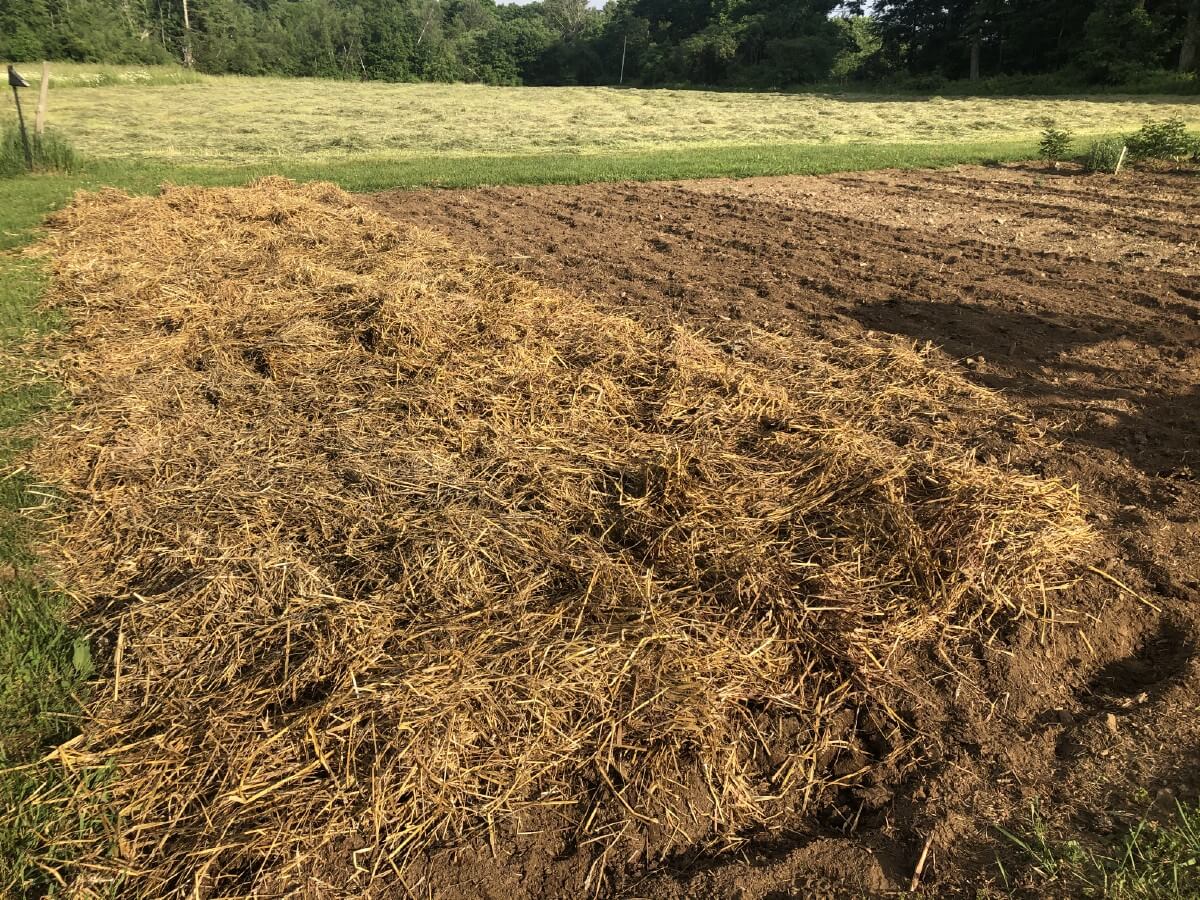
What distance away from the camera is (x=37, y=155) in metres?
13.6

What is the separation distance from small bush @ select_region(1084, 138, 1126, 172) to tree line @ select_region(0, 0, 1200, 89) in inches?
1104

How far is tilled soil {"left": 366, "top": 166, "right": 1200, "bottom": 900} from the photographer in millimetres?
2113

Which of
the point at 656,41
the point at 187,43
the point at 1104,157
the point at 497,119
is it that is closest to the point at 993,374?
the point at 1104,157

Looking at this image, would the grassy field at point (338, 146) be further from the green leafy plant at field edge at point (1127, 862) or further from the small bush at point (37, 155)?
the green leafy plant at field edge at point (1127, 862)

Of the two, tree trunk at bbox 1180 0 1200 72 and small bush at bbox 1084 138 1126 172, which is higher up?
tree trunk at bbox 1180 0 1200 72

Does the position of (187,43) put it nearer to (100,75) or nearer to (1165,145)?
(100,75)

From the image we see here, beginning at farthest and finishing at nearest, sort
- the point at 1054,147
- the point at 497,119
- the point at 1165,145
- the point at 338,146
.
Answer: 1. the point at 497,119
2. the point at 338,146
3. the point at 1054,147
4. the point at 1165,145

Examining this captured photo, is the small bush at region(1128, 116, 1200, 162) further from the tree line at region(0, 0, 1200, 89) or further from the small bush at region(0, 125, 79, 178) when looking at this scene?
the tree line at region(0, 0, 1200, 89)

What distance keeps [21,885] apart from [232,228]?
8.12m

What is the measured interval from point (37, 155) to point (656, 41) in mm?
74282

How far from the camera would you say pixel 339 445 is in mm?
4004

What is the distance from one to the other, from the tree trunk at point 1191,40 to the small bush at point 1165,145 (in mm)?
27061

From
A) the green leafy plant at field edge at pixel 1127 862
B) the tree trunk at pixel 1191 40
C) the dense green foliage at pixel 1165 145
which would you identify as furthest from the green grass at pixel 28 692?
the tree trunk at pixel 1191 40

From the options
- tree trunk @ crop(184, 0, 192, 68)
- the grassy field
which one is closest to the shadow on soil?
the grassy field
